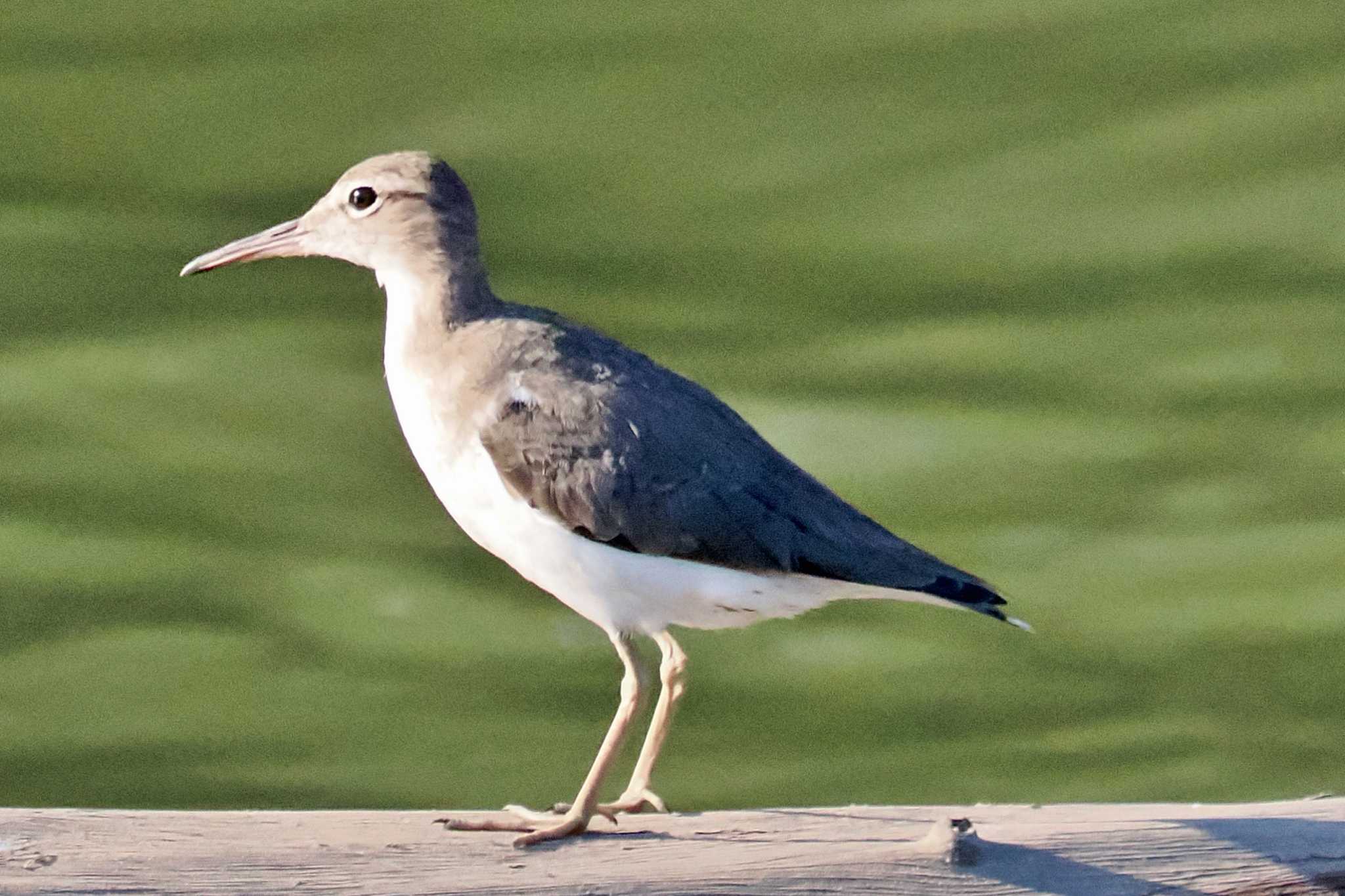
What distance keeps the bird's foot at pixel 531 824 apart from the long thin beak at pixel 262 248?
94 cm

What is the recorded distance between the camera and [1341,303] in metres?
3.40

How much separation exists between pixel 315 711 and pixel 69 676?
1.57 feet

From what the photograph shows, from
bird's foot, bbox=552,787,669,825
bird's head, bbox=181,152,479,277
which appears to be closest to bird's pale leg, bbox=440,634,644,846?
bird's foot, bbox=552,787,669,825

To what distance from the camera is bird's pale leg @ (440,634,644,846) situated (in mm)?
2236

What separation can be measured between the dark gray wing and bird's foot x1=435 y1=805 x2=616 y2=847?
38 cm

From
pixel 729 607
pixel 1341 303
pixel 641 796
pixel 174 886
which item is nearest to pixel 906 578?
pixel 729 607

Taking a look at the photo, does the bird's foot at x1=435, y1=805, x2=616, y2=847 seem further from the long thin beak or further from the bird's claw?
the long thin beak

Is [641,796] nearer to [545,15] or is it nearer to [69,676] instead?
[69,676]

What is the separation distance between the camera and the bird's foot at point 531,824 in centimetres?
221

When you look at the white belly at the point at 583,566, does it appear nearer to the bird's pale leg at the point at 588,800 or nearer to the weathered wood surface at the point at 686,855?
the bird's pale leg at the point at 588,800

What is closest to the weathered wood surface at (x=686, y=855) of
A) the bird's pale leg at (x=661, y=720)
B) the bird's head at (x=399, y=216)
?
the bird's pale leg at (x=661, y=720)

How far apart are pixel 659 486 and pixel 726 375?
3.37ft

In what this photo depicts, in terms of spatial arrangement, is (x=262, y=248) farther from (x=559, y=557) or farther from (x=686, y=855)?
(x=686, y=855)

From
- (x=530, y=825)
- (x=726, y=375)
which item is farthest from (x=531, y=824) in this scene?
(x=726, y=375)
